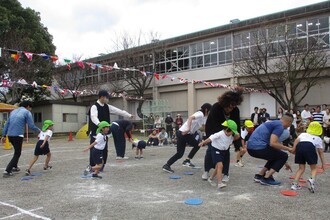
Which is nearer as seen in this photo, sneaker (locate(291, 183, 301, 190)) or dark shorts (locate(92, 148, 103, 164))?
sneaker (locate(291, 183, 301, 190))

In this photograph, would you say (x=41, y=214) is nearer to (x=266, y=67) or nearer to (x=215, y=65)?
(x=266, y=67)

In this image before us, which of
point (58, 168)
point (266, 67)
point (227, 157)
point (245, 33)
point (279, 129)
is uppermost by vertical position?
point (245, 33)

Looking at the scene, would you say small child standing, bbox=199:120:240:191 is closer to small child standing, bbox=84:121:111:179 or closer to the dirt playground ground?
the dirt playground ground

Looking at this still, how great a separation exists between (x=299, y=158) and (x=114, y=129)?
5774 millimetres

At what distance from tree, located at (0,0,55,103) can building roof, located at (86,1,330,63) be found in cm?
783

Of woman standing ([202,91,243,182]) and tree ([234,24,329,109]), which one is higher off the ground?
tree ([234,24,329,109])

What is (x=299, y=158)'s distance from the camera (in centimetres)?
563

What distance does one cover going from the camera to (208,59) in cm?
3034

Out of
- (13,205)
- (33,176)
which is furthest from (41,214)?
(33,176)

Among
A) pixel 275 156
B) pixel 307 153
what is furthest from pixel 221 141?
pixel 307 153

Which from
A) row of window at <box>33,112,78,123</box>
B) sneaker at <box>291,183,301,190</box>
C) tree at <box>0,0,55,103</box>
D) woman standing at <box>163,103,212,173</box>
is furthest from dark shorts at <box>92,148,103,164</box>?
row of window at <box>33,112,78,123</box>

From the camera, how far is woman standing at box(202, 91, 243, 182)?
19.5 ft

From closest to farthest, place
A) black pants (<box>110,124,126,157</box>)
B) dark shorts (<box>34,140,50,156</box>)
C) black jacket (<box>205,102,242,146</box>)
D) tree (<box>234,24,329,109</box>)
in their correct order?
black jacket (<box>205,102,242,146</box>) → dark shorts (<box>34,140,50,156</box>) → black pants (<box>110,124,126,157</box>) → tree (<box>234,24,329,109</box>)

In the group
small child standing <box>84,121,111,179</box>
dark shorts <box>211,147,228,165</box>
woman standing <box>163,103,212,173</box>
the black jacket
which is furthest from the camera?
woman standing <box>163,103,212,173</box>
